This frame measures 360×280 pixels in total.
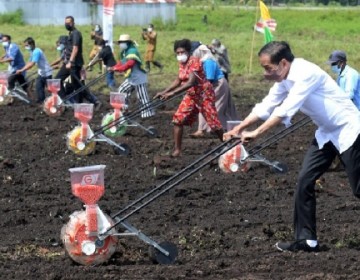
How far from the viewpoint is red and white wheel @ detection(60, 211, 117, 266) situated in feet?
25.1

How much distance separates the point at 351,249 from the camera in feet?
27.8

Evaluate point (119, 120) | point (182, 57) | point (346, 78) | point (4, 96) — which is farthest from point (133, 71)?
point (346, 78)

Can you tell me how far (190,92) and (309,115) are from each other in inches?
229

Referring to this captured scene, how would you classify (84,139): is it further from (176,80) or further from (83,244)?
(83,244)

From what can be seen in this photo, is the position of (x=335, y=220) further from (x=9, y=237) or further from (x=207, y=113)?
(x=207, y=113)

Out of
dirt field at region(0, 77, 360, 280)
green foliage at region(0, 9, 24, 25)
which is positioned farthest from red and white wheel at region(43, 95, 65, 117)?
green foliage at region(0, 9, 24, 25)

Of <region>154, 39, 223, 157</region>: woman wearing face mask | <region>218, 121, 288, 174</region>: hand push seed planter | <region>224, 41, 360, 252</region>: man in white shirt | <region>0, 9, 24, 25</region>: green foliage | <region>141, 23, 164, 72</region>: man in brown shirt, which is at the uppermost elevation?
<region>224, 41, 360, 252</region>: man in white shirt

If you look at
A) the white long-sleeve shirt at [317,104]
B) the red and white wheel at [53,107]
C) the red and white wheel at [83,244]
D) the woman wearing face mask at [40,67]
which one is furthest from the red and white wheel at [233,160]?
the woman wearing face mask at [40,67]

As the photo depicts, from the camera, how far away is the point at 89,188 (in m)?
7.66

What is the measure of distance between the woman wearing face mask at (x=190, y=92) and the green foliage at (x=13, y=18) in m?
38.1

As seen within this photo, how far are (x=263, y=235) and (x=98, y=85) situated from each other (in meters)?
17.5

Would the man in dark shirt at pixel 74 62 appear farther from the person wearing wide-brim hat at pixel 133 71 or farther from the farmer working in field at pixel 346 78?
the farmer working in field at pixel 346 78

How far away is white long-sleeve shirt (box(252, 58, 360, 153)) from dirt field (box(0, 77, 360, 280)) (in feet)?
3.21

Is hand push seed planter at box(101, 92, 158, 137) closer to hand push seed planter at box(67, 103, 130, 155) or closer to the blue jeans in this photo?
hand push seed planter at box(67, 103, 130, 155)
